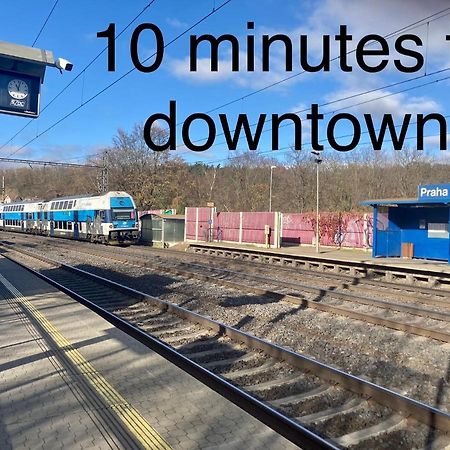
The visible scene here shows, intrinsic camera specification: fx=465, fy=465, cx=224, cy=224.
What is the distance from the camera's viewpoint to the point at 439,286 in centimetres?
1558

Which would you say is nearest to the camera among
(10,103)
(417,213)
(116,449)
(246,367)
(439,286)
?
(116,449)

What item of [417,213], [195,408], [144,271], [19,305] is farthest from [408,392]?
[417,213]

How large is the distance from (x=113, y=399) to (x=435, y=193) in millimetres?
16103

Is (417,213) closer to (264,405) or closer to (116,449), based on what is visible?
(264,405)

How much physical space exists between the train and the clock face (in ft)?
61.6

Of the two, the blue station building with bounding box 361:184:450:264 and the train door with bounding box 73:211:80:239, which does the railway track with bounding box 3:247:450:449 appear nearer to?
the blue station building with bounding box 361:184:450:264

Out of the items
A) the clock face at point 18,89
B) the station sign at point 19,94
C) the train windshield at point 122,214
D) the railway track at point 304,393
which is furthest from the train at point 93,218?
the railway track at point 304,393

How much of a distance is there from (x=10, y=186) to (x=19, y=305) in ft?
344

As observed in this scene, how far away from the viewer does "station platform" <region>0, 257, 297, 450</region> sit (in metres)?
4.12

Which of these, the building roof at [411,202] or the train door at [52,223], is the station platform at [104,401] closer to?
the building roof at [411,202]

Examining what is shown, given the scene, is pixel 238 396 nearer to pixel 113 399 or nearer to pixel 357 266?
pixel 113 399

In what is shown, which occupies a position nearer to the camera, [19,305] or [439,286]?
[19,305]

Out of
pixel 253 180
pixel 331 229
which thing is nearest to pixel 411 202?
pixel 331 229

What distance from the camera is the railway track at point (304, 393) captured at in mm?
4527
